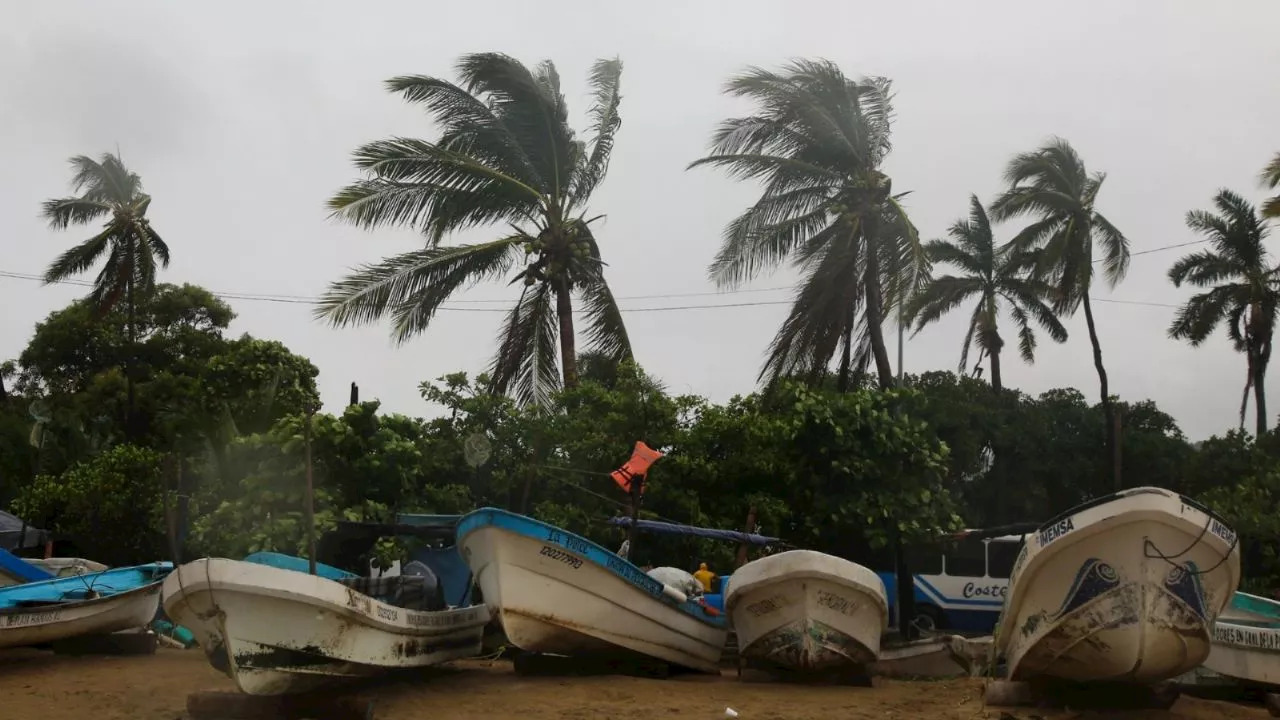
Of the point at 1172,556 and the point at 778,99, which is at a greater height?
the point at 778,99

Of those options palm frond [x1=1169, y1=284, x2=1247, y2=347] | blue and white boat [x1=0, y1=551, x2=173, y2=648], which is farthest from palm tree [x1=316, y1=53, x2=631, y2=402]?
palm frond [x1=1169, y1=284, x2=1247, y2=347]

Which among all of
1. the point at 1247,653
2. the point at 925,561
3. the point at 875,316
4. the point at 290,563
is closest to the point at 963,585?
the point at 925,561

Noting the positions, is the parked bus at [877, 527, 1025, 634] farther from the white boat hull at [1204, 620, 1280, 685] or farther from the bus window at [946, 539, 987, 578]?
the white boat hull at [1204, 620, 1280, 685]

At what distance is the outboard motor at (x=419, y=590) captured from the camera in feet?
36.5

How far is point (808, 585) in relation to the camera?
9781 mm

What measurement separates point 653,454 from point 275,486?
5.36 meters

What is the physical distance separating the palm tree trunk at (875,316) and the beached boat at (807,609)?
24.2 feet

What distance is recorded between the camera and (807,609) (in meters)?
9.82

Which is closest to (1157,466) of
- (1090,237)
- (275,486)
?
(1090,237)

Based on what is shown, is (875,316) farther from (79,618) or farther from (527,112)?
(79,618)

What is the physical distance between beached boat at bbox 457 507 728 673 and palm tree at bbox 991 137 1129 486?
632 inches

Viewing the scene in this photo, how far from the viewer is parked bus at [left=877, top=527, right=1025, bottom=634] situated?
17.3 meters

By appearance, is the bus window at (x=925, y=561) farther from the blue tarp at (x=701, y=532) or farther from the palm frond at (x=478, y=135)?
the palm frond at (x=478, y=135)

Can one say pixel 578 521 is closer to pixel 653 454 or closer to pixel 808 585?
pixel 653 454
